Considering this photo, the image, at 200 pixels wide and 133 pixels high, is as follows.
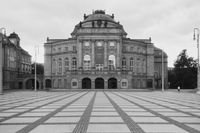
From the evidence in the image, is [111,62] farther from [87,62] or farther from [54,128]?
[54,128]

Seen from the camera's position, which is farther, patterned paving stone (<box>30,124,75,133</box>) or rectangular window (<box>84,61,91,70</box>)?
rectangular window (<box>84,61,91,70</box>)

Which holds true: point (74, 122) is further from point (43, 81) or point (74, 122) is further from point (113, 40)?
point (43, 81)

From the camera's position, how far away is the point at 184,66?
12444 cm

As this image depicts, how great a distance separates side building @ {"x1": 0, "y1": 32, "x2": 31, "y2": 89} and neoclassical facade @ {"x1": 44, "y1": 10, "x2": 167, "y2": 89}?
10.3 meters

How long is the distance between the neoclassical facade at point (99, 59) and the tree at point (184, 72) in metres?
14.5

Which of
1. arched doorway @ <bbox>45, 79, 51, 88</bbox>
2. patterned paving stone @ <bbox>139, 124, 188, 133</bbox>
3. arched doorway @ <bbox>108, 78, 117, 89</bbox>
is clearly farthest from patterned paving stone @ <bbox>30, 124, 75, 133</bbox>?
arched doorway @ <bbox>45, 79, 51, 88</bbox>

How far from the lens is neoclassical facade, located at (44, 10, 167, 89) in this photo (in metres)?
91.0

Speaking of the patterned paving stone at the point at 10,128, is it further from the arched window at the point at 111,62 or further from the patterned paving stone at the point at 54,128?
the arched window at the point at 111,62

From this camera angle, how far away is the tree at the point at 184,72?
11744 cm

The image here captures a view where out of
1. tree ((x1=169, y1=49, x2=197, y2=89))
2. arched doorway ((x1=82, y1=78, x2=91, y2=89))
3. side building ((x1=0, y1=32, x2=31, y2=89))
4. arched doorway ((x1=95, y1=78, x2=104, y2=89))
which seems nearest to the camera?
arched doorway ((x1=82, y1=78, x2=91, y2=89))

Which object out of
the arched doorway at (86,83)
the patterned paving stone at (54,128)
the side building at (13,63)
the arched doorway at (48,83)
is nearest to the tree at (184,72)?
the arched doorway at (86,83)

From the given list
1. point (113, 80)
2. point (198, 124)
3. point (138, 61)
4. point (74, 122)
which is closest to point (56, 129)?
point (74, 122)

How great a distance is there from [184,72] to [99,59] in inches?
1532

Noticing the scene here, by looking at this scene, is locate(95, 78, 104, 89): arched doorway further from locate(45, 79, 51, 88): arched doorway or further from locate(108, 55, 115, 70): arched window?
locate(45, 79, 51, 88): arched doorway
